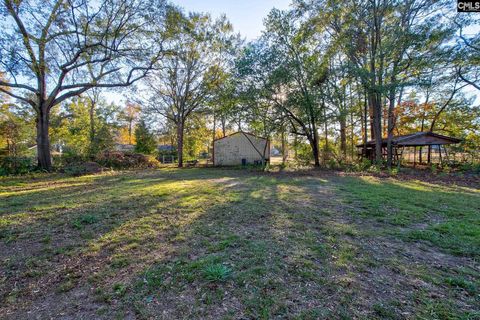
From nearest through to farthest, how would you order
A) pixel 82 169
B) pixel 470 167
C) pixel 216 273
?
1. pixel 216 273
2. pixel 470 167
3. pixel 82 169

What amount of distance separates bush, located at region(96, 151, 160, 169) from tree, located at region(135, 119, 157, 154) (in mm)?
4670

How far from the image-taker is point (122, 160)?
16031 mm

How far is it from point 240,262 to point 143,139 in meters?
22.2

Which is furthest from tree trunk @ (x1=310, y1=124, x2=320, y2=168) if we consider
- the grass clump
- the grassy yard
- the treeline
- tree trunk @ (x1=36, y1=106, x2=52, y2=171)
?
tree trunk @ (x1=36, y1=106, x2=52, y2=171)

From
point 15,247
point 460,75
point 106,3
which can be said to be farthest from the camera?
point 460,75

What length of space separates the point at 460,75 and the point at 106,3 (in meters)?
19.6

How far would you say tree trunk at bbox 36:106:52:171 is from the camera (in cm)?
1205

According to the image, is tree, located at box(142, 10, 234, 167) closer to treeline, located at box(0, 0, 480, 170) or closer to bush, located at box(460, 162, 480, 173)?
treeline, located at box(0, 0, 480, 170)

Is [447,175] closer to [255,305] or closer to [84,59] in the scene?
[255,305]

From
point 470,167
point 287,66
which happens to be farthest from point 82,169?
point 470,167

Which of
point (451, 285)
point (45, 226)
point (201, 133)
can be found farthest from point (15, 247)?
point (201, 133)

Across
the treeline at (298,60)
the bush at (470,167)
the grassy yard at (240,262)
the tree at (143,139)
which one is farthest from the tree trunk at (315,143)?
the tree at (143,139)

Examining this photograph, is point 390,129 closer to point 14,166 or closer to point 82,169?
point 82,169

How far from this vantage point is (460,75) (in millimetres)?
12578
